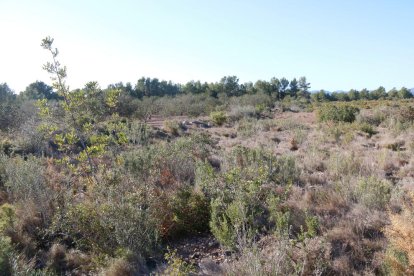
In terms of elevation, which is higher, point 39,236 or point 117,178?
point 117,178

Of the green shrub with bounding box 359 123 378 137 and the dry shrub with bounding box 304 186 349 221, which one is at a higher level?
the dry shrub with bounding box 304 186 349 221

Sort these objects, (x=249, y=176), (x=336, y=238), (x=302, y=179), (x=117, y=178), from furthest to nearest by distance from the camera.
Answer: (x=302, y=179)
(x=249, y=176)
(x=117, y=178)
(x=336, y=238)

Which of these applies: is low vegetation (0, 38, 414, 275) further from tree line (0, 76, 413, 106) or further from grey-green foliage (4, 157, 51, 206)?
tree line (0, 76, 413, 106)

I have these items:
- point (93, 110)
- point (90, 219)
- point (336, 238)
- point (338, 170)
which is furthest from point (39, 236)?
point (338, 170)

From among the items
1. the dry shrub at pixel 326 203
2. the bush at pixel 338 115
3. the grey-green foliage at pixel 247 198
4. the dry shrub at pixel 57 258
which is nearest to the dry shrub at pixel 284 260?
the grey-green foliage at pixel 247 198

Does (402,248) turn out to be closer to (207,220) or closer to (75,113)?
(207,220)

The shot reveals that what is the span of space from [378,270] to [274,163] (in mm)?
3081

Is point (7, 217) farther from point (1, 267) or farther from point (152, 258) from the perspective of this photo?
point (152, 258)

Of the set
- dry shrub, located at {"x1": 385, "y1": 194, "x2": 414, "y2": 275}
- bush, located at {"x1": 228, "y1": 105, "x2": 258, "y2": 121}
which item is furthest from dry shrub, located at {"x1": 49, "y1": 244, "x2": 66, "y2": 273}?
bush, located at {"x1": 228, "y1": 105, "x2": 258, "y2": 121}

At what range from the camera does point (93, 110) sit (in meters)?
5.60

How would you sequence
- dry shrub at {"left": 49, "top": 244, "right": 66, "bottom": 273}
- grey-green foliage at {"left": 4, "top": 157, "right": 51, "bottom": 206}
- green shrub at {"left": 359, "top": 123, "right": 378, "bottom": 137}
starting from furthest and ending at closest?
green shrub at {"left": 359, "top": 123, "right": 378, "bottom": 137}
grey-green foliage at {"left": 4, "top": 157, "right": 51, "bottom": 206}
dry shrub at {"left": 49, "top": 244, "right": 66, "bottom": 273}

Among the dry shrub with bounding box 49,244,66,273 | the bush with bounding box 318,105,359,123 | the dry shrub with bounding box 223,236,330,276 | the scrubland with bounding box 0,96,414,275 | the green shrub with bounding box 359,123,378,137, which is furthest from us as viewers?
the bush with bounding box 318,105,359,123

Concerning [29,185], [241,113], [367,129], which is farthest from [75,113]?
[241,113]

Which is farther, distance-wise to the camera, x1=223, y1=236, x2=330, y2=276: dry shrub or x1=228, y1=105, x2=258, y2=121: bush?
x1=228, y1=105, x2=258, y2=121: bush
